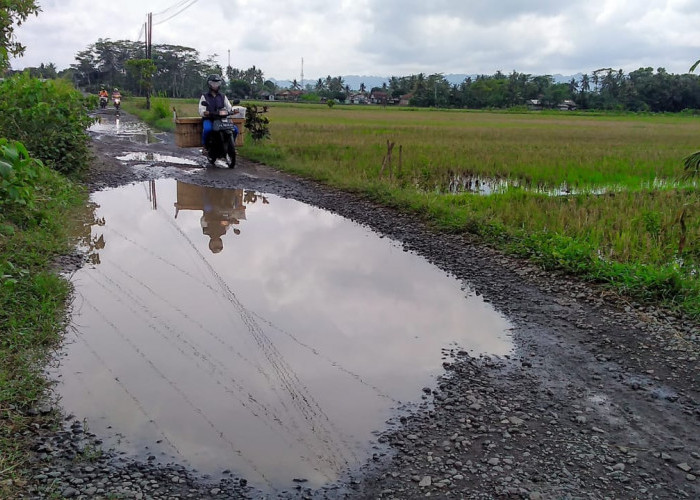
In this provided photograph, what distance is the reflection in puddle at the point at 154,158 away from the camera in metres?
13.3

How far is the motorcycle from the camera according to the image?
11.5m

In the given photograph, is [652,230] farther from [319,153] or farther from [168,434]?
[319,153]

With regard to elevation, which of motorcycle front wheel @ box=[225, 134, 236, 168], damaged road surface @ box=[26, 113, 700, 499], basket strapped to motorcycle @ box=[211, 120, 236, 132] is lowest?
damaged road surface @ box=[26, 113, 700, 499]

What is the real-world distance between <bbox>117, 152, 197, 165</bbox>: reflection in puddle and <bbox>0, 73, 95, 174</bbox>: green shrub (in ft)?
7.95

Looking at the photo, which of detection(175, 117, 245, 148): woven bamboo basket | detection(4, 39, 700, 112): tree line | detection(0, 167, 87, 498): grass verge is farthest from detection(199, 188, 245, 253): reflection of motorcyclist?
detection(4, 39, 700, 112): tree line

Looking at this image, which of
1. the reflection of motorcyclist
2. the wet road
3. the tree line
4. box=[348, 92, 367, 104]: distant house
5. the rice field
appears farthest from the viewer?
box=[348, 92, 367, 104]: distant house

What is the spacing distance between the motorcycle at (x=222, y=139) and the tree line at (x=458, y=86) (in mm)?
57016

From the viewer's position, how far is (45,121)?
9586 mm

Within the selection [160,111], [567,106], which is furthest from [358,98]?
[160,111]

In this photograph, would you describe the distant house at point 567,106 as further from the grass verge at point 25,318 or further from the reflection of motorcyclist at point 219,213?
the grass verge at point 25,318

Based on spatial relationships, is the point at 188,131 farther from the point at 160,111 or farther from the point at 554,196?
the point at 160,111

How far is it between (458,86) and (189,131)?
7276 centimetres

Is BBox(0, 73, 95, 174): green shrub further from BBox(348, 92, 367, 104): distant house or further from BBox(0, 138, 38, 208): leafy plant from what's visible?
BBox(348, 92, 367, 104): distant house

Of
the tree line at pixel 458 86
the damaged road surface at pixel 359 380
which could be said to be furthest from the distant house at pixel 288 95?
the damaged road surface at pixel 359 380
